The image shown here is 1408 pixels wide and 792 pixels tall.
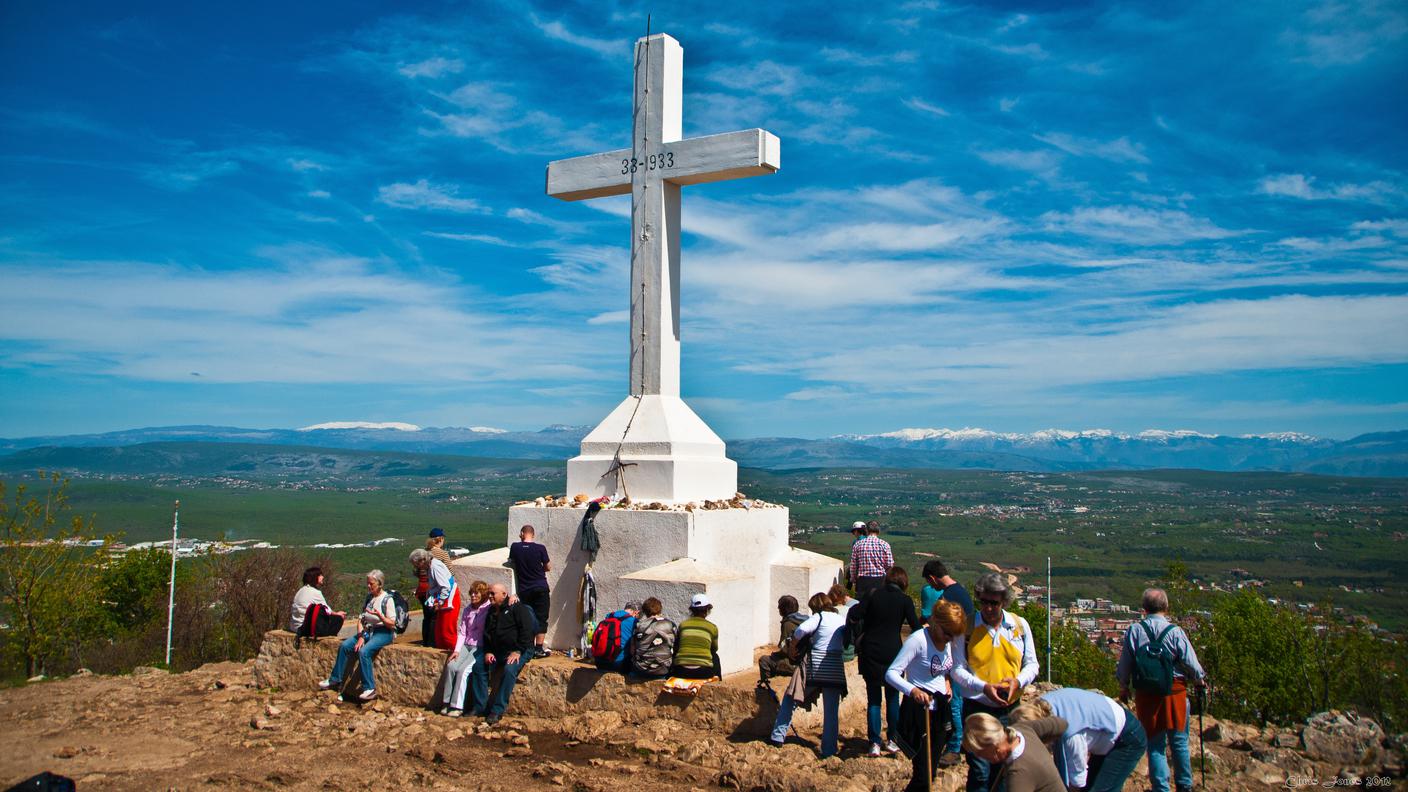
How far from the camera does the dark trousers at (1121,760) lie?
5.36 m

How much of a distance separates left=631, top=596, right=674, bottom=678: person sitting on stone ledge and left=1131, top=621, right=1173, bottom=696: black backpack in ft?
11.8

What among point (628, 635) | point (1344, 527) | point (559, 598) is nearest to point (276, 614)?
point (559, 598)

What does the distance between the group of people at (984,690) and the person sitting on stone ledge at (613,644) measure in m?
1.20

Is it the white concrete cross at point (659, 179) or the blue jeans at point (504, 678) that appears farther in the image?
the white concrete cross at point (659, 179)

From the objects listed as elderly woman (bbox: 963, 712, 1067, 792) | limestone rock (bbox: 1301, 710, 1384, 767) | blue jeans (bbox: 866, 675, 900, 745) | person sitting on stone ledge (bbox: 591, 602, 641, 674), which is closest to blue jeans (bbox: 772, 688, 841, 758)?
blue jeans (bbox: 866, 675, 900, 745)

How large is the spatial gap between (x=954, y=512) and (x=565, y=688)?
106 metres

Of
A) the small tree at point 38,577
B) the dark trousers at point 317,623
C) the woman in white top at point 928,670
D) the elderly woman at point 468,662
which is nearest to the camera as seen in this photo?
A: the woman in white top at point 928,670

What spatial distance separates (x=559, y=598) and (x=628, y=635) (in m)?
1.65

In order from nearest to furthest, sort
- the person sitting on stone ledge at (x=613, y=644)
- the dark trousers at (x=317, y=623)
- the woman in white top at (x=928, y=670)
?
the woman in white top at (x=928, y=670) → the person sitting on stone ledge at (x=613, y=644) → the dark trousers at (x=317, y=623)

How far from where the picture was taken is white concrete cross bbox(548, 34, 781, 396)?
409 inches

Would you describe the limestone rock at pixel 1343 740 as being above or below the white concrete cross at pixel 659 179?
below

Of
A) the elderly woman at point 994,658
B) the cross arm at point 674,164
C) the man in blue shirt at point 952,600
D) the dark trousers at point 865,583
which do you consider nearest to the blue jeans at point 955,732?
the man in blue shirt at point 952,600

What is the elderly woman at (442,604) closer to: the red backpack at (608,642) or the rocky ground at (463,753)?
the rocky ground at (463,753)

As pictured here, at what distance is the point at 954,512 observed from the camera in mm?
109125
